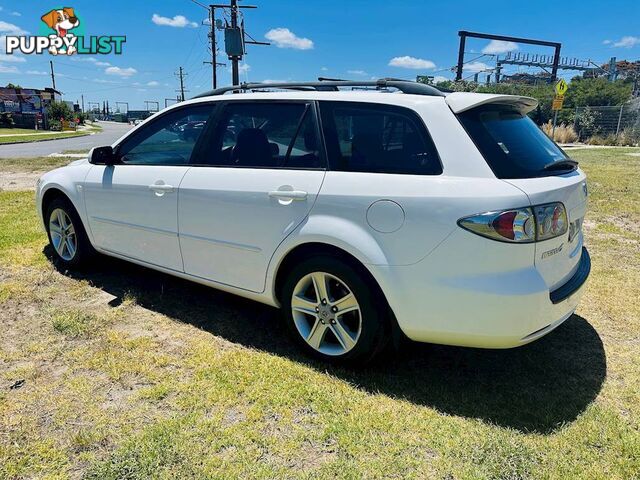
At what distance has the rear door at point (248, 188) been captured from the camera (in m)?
2.98

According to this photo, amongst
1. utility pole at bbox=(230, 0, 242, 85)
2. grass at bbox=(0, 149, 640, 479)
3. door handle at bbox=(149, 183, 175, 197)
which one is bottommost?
grass at bbox=(0, 149, 640, 479)

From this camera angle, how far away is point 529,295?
7.93 feet

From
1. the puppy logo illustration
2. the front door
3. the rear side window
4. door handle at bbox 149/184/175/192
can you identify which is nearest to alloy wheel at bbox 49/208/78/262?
the front door

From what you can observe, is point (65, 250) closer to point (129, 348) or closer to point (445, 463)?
point (129, 348)

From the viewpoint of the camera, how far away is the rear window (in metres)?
2.55

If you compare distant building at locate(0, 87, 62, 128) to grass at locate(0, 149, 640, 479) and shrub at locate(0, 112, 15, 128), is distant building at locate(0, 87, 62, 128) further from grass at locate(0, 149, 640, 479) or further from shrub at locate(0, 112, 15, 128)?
grass at locate(0, 149, 640, 479)

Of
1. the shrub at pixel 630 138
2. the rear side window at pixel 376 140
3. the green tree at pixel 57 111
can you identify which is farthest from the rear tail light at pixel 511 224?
the green tree at pixel 57 111

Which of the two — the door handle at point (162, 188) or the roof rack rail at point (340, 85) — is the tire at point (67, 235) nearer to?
the door handle at point (162, 188)

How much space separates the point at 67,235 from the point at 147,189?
1.56 meters

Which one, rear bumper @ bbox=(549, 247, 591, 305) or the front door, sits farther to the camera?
the front door

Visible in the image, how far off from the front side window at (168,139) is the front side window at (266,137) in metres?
Result: 0.24

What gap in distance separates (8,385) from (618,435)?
3396 mm

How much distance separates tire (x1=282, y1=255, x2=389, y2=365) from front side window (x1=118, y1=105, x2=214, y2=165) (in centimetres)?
139

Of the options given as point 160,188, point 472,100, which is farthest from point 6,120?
point 472,100
